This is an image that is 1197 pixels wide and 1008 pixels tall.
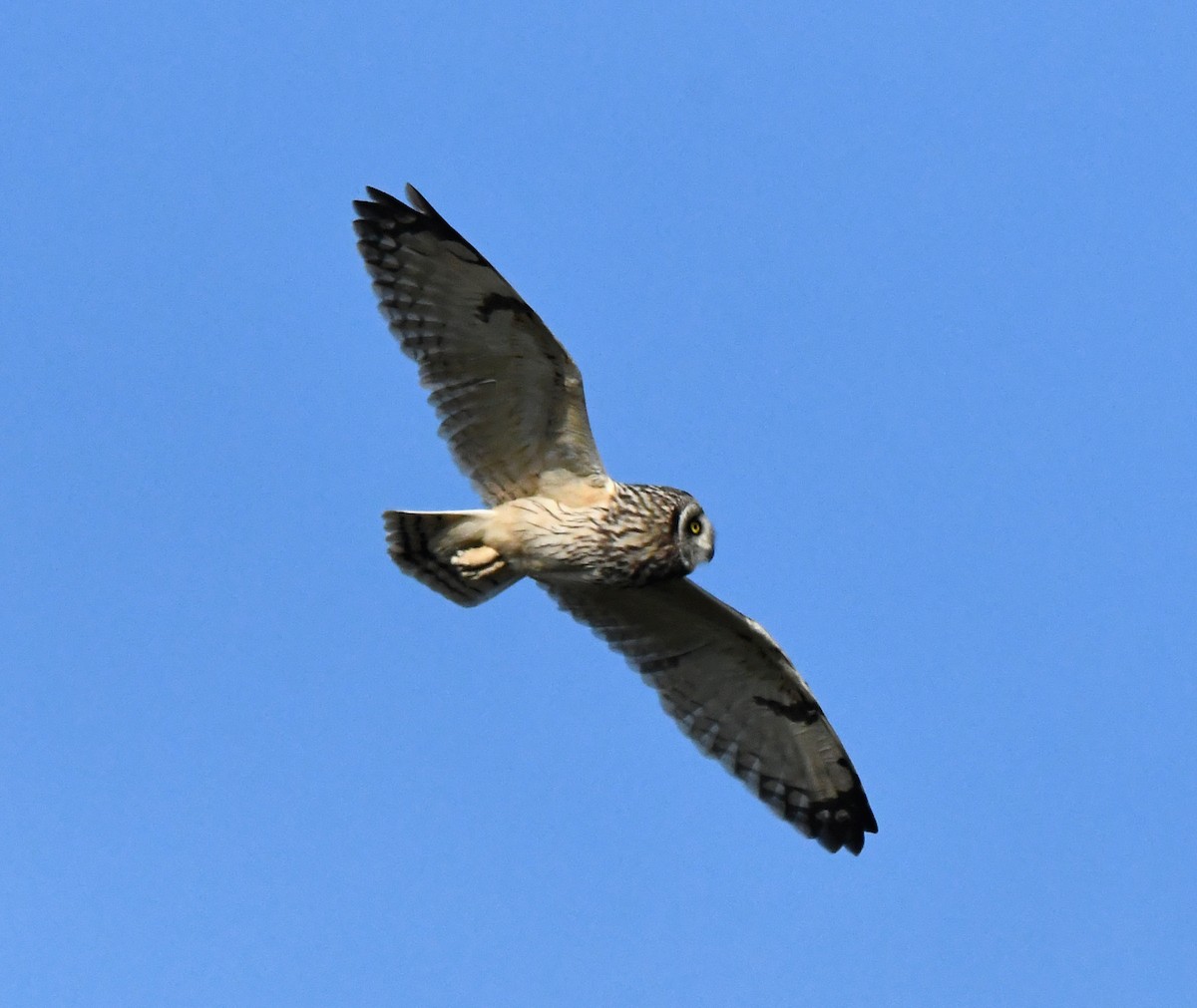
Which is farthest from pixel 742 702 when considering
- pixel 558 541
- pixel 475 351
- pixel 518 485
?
pixel 475 351

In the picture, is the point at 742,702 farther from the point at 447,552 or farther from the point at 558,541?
the point at 447,552

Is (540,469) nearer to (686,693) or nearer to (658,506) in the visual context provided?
(658,506)

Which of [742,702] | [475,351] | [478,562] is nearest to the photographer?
[475,351]

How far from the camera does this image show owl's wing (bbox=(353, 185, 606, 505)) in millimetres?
8375

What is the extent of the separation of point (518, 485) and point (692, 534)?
94cm

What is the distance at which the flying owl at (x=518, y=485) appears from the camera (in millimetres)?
8398

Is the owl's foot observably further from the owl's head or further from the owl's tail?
the owl's head

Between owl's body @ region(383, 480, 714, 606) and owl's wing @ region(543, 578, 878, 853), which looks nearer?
owl's body @ region(383, 480, 714, 606)

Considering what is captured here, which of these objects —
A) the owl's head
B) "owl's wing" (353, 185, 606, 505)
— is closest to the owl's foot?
"owl's wing" (353, 185, 606, 505)

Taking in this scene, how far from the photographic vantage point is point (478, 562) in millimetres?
8766

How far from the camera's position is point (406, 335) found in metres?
8.55

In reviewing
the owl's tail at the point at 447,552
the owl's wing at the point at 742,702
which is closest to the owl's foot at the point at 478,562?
the owl's tail at the point at 447,552

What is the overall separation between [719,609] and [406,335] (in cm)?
215

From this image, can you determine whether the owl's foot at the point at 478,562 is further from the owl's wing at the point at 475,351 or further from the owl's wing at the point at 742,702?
the owl's wing at the point at 742,702
